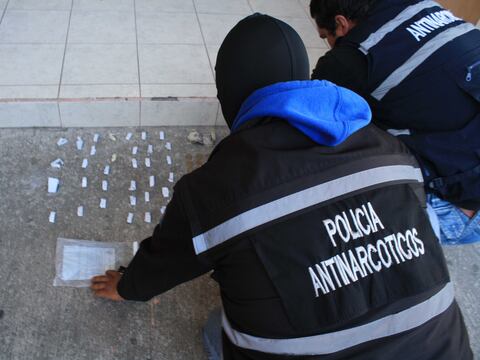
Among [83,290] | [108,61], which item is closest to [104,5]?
[108,61]

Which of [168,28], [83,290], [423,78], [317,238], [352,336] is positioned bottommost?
[83,290]

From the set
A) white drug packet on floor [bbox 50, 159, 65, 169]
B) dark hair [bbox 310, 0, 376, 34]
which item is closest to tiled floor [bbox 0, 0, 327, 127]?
white drug packet on floor [bbox 50, 159, 65, 169]

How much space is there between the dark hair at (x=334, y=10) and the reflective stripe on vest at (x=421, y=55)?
0.88 feet

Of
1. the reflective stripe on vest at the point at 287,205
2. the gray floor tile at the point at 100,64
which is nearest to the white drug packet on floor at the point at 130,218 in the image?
the gray floor tile at the point at 100,64

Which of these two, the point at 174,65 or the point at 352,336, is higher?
the point at 352,336

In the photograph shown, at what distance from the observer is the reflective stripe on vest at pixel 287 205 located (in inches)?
31.9

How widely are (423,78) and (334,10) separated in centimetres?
43

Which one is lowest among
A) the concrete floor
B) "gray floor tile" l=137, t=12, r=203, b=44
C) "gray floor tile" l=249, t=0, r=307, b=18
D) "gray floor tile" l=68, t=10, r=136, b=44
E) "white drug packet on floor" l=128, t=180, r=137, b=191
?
the concrete floor

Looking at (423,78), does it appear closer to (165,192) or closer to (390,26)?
(390,26)

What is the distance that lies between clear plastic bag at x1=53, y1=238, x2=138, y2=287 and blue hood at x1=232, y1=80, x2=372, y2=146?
1164 mm

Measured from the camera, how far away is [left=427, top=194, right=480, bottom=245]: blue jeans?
147 cm

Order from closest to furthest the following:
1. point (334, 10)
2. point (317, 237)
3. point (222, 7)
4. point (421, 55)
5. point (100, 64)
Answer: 1. point (317, 237)
2. point (421, 55)
3. point (334, 10)
4. point (100, 64)
5. point (222, 7)

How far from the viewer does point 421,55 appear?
1.27 m

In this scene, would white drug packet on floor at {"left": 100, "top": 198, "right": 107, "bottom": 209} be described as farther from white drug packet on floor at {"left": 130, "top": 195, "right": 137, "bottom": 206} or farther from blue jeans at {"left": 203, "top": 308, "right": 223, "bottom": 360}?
blue jeans at {"left": 203, "top": 308, "right": 223, "bottom": 360}
